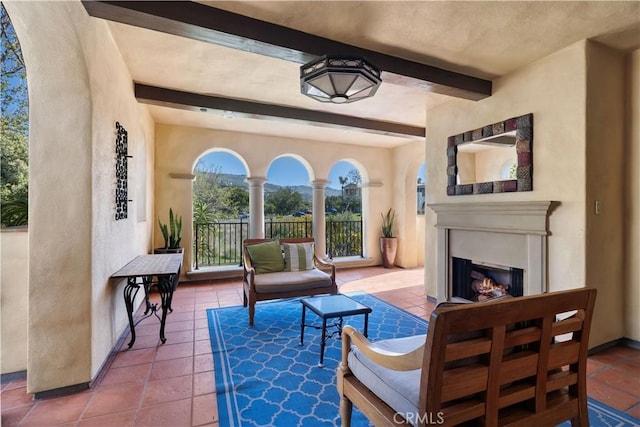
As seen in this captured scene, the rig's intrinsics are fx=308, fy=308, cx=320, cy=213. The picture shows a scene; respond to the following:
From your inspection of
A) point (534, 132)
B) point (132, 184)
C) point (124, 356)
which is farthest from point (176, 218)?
point (534, 132)

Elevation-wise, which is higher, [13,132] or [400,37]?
[400,37]

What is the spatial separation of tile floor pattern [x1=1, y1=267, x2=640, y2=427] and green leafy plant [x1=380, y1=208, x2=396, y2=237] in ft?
13.8

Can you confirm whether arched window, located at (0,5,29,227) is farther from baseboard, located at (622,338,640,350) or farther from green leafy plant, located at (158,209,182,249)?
baseboard, located at (622,338,640,350)

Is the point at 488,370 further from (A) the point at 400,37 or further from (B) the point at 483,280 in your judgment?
(B) the point at 483,280

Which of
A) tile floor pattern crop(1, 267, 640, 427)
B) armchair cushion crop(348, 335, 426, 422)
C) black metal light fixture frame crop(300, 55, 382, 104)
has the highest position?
black metal light fixture frame crop(300, 55, 382, 104)

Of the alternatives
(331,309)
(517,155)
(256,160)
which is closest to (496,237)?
(517,155)

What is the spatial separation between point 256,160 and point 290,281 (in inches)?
115

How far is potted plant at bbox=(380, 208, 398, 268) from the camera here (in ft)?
21.3

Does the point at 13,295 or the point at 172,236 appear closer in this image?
the point at 13,295

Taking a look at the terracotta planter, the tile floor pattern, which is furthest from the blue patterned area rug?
the terracotta planter

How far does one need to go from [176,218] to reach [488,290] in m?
4.67

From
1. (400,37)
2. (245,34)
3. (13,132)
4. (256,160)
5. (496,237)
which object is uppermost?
(400,37)

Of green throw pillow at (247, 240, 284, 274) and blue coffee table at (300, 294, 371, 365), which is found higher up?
green throw pillow at (247, 240, 284, 274)

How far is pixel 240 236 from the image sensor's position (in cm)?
623
